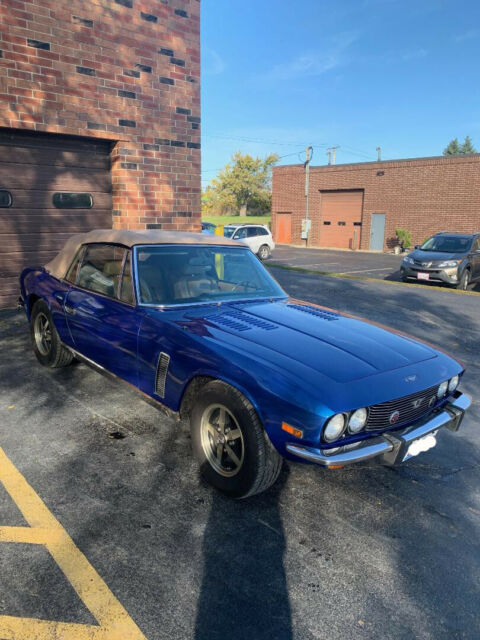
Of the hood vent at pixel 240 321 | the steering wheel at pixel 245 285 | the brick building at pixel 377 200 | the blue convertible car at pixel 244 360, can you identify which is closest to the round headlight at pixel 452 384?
the blue convertible car at pixel 244 360

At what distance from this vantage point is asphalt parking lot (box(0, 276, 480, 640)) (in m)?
2.00

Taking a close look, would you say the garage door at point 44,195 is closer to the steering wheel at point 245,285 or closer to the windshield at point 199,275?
the windshield at point 199,275

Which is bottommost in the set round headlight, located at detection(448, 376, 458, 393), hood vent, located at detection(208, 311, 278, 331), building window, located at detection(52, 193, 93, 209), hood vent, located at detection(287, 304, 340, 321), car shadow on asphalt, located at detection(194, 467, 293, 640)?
car shadow on asphalt, located at detection(194, 467, 293, 640)

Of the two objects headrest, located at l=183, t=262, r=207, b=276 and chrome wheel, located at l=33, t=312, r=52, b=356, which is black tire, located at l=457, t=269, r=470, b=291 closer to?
headrest, located at l=183, t=262, r=207, b=276

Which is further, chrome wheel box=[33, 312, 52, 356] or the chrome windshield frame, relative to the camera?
chrome wheel box=[33, 312, 52, 356]

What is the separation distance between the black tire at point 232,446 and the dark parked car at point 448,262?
33.5 feet

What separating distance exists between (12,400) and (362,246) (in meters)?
28.9

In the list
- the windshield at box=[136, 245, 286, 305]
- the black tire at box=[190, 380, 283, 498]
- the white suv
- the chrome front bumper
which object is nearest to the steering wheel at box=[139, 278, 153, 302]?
the windshield at box=[136, 245, 286, 305]

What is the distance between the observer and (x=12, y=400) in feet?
13.7

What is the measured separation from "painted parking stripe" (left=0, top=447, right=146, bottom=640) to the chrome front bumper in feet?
3.57

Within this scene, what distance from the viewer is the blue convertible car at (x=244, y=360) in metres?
2.45

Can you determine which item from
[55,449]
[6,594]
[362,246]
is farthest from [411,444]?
[362,246]

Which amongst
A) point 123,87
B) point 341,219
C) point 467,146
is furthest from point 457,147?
point 123,87

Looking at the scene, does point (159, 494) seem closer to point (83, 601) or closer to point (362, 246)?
point (83, 601)
